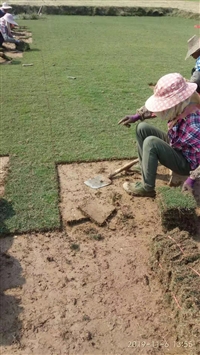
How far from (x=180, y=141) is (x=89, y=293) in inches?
73.5

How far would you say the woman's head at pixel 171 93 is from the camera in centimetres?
337

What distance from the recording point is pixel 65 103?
693cm

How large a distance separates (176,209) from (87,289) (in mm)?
1159

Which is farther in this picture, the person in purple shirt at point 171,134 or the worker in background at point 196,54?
the worker in background at point 196,54

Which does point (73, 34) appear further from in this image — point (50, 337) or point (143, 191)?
point (50, 337)

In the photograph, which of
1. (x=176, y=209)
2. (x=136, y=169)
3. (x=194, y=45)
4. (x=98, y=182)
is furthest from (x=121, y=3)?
(x=176, y=209)

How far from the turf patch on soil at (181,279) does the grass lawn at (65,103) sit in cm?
123

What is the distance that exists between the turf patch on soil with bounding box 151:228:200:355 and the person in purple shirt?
888mm

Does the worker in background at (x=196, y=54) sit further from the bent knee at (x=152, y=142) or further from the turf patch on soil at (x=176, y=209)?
the turf patch on soil at (x=176, y=209)

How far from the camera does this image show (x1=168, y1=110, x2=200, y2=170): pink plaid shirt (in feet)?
11.8

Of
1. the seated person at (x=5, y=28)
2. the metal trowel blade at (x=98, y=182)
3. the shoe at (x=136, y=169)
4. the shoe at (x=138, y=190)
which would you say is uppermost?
the shoe at (x=138, y=190)

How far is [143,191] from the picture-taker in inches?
164

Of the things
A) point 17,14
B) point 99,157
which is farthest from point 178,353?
point 17,14
